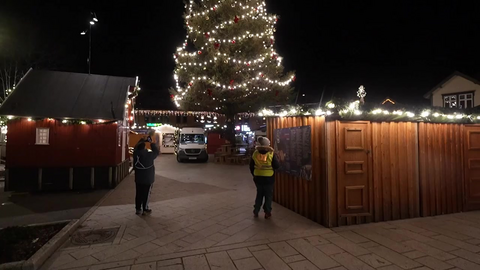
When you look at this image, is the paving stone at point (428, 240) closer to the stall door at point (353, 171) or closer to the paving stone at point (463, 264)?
the paving stone at point (463, 264)

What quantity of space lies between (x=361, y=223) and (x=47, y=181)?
31.9 feet

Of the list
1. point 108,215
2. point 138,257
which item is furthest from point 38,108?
point 138,257

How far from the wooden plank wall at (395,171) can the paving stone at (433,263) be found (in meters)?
1.72

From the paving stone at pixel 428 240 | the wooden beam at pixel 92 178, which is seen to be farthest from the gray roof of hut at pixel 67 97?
the paving stone at pixel 428 240

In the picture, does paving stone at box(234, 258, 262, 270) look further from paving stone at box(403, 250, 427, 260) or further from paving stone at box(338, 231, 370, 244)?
paving stone at box(403, 250, 427, 260)

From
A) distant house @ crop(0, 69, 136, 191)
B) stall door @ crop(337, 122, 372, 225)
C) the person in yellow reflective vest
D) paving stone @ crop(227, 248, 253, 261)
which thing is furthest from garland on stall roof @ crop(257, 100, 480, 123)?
distant house @ crop(0, 69, 136, 191)

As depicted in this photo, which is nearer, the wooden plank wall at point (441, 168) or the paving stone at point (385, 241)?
the paving stone at point (385, 241)

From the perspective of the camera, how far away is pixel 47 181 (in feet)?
30.7

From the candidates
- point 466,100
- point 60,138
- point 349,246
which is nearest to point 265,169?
point 349,246

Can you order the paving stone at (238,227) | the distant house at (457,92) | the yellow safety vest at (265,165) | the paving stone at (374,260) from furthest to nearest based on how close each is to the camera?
the distant house at (457,92) < the yellow safety vest at (265,165) < the paving stone at (238,227) < the paving stone at (374,260)

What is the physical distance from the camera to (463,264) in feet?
12.6

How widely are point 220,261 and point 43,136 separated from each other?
8.61 metres

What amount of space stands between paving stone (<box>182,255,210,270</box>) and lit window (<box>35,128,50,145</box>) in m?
8.05

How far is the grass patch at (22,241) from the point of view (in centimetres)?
403
